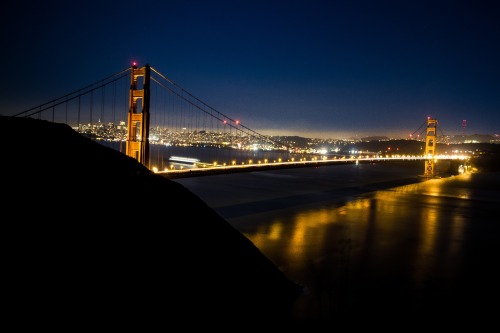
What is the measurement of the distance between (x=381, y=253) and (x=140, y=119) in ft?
40.9

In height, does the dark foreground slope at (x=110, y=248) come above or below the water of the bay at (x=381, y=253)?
above

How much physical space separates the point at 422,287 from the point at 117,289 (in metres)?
7.86

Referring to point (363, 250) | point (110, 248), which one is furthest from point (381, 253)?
point (110, 248)

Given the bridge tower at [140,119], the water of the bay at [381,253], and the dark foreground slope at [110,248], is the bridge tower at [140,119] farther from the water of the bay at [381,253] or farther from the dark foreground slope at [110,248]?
the dark foreground slope at [110,248]

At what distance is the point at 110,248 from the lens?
19.6 feet

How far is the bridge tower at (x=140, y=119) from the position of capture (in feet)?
61.2

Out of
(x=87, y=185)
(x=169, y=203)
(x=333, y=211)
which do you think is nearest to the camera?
(x=87, y=185)

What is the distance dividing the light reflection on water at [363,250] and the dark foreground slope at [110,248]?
73.4 inches

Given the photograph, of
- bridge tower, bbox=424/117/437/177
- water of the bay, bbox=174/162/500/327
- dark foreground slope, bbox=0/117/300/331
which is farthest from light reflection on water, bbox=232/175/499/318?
bridge tower, bbox=424/117/437/177

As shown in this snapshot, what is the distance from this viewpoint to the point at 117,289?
5.73 m

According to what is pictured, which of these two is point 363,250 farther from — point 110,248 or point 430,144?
point 430,144

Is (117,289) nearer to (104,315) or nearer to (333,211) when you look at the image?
(104,315)

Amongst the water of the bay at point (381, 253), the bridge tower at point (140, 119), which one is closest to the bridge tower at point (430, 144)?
the water of the bay at point (381, 253)

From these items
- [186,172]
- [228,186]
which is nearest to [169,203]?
[186,172]
